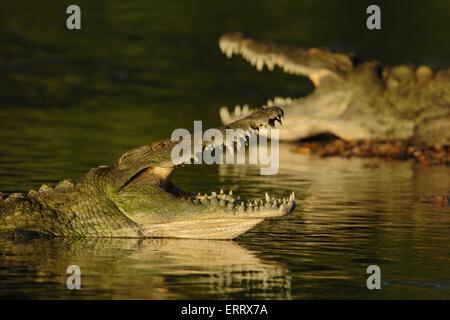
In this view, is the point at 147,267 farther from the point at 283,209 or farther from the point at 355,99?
the point at 355,99

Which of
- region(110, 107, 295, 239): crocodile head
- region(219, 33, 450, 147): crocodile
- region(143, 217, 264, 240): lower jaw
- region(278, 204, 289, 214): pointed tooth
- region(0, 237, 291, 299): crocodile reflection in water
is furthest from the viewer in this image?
region(219, 33, 450, 147): crocodile

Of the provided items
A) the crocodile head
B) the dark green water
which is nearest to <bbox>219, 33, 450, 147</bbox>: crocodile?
the dark green water

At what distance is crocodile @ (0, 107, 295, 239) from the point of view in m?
13.3

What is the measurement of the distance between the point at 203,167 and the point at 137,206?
596cm

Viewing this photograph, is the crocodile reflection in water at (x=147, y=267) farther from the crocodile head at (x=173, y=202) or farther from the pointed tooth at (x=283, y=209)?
the pointed tooth at (x=283, y=209)

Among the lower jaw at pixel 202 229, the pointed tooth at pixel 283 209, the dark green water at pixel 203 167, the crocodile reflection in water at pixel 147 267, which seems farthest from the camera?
the lower jaw at pixel 202 229

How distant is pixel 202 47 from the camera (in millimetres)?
31266

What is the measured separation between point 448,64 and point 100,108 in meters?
8.67

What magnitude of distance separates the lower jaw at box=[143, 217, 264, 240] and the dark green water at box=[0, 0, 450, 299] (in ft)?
0.39

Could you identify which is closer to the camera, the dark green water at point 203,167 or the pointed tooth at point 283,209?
the dark green water at point 203,167

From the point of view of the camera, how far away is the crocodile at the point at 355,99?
2181 cm

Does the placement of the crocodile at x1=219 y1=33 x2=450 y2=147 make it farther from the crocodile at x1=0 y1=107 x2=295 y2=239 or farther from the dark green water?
the crocodile at x1=0 y1=107 x2=295 y2=239

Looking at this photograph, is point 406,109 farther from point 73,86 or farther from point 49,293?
point 49,293

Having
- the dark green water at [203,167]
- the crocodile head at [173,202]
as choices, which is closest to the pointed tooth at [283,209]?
the crocodile head at [173,202]
